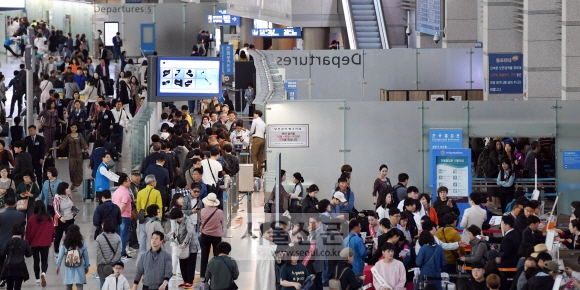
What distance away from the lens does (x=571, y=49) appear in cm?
1991

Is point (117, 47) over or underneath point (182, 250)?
over

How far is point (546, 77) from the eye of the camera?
22078mm

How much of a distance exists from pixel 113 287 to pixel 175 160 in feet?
25.0

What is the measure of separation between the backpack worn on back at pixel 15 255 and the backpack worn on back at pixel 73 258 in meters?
0.71

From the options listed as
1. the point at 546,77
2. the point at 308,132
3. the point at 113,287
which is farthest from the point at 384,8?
the point at 113,287

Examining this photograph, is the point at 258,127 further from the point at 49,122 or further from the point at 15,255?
the point at 15,255

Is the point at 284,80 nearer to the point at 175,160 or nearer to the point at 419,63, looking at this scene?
the point at 419,63

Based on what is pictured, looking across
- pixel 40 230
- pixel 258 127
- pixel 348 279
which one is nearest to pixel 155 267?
pixel 348 279

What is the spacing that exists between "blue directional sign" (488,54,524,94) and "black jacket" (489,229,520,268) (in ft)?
35.9

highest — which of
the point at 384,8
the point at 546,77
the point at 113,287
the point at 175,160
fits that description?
the point at 384,8

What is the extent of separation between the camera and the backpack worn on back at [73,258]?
13172 millimetres

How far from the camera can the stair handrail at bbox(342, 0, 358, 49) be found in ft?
119

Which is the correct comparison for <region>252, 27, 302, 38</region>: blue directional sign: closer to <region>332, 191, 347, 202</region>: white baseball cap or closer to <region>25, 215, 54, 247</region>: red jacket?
<region>332, 191, 347, 202</region>: white baseball cap

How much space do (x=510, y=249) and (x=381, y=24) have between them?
24.4 meters
